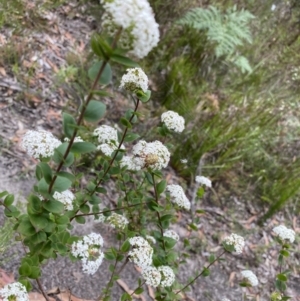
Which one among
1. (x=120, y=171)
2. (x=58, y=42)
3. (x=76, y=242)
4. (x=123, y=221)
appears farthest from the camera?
(x=58, y=42)

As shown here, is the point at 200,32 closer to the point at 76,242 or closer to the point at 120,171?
the point at 120,171

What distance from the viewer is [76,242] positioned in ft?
4.44

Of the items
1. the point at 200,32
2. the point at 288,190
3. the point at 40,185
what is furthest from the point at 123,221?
the point at 200,32

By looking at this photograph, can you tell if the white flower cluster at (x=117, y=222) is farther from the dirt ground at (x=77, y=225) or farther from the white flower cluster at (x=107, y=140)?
the dirt ground at (x=77, y=225)

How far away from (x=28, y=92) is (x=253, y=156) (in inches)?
72.1

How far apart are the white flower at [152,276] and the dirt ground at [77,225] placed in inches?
30.1

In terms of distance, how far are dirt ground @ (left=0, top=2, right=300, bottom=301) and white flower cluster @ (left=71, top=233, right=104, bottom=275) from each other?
2.26 ft

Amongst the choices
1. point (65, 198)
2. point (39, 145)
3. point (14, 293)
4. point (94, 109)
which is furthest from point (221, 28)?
point (14, 293)

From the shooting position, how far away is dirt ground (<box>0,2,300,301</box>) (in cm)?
220

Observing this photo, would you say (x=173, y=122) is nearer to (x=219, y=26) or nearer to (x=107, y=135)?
(x=107, y=135)

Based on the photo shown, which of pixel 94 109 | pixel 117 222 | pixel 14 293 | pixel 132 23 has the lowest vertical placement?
pixel 117 222

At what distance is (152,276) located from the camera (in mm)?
1388

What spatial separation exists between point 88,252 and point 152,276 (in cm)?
23

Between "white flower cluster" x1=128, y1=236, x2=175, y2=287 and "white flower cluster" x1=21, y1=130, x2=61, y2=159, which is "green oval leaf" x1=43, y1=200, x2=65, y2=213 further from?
"white flower cluster" x1=128, y1=236, x2=175, y2=287
